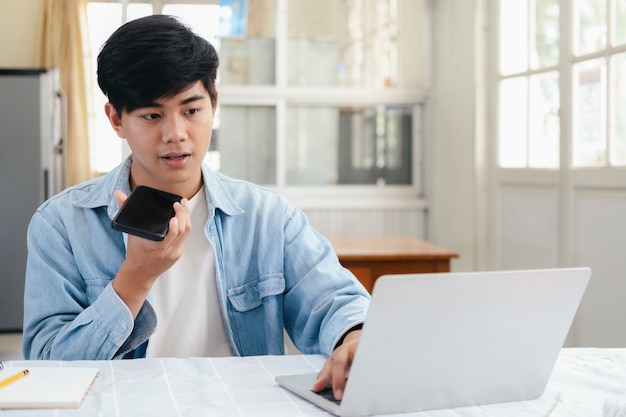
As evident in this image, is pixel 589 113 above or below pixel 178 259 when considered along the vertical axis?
above

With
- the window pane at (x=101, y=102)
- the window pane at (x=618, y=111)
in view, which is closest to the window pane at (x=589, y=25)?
the window pane at (x=618, y=111)

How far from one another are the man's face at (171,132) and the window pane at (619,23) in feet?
6.50

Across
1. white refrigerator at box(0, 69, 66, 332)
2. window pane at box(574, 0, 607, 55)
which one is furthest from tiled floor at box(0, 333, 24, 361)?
window pane at box(574, 0, 607, 55)

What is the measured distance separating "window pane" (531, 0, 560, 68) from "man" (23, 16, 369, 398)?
227 centimetres

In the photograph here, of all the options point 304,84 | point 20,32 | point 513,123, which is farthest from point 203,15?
point 513,123

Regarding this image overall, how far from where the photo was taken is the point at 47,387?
0.98 meters

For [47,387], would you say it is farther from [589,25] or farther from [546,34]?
[546,34]

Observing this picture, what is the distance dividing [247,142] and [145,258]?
3.60 meters

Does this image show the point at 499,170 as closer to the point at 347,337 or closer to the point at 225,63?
the point at 225,63

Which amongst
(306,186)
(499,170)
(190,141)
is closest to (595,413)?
(190,141)

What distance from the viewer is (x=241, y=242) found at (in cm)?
153

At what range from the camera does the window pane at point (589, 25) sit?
3.05 m

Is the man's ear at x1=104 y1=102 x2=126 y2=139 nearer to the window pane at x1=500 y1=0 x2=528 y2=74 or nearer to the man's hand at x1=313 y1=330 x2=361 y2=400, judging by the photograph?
the man's hand at x1=313 y1=330 x2=361 y2=400

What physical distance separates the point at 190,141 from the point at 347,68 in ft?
11.5
